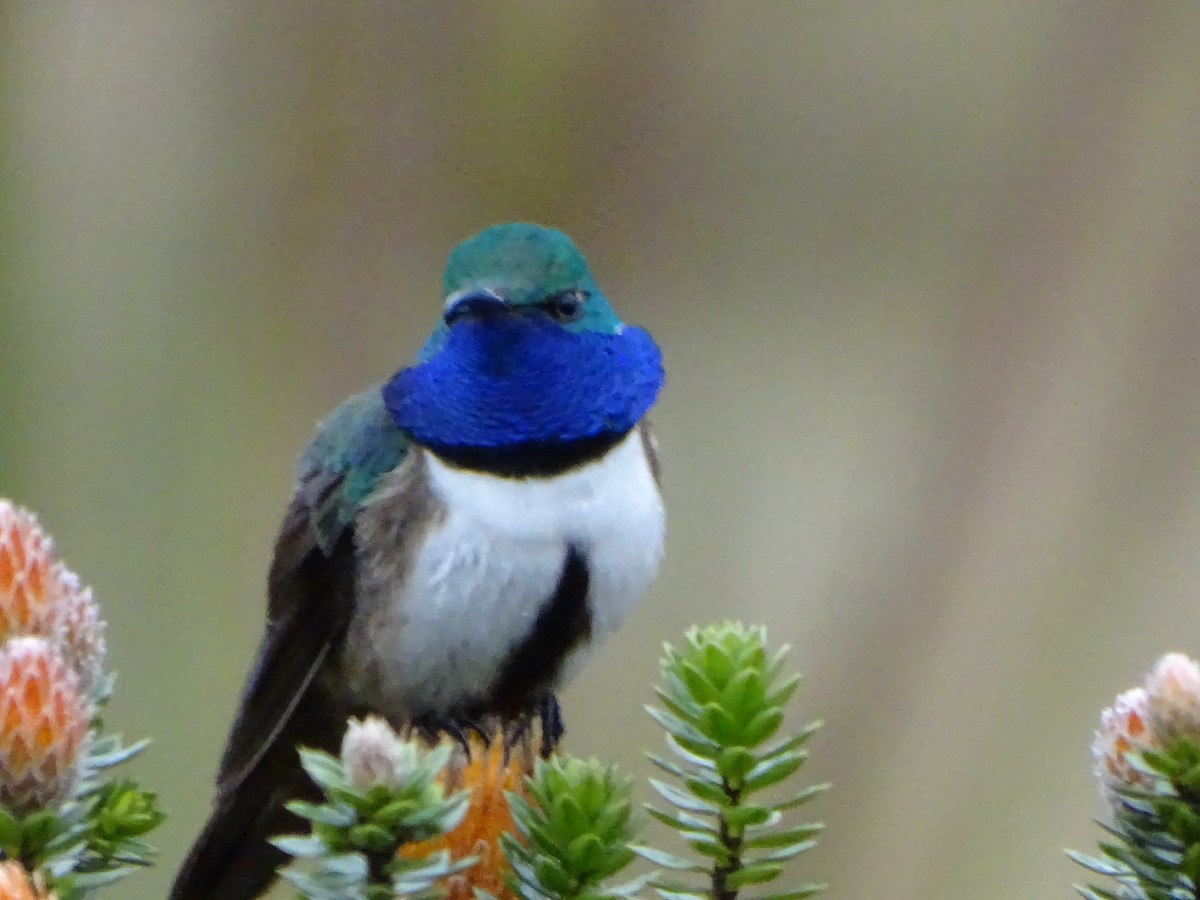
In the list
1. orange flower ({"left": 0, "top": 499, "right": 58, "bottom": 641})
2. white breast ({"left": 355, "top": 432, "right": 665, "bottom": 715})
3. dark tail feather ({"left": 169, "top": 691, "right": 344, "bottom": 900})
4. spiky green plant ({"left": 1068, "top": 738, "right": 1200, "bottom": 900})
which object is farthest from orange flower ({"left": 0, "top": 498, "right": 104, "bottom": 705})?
dark tail feather ({"left": 169, "top": 691, "right": 344, "bottom": 900})

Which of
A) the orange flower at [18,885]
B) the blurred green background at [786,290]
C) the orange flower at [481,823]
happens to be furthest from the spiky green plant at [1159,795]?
the blurred green background at [786,290]

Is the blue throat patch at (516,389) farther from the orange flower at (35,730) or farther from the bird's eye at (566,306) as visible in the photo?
the orange flower at (35,730)

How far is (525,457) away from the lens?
1066 mm

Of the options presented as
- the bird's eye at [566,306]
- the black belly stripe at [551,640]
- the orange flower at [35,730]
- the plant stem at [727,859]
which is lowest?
the black belly stripe at [551,640]

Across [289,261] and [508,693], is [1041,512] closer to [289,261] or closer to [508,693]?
[508,693]

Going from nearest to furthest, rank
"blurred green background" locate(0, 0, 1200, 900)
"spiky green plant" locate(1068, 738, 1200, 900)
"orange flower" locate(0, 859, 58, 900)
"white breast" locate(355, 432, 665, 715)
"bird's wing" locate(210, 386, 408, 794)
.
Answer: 1. "orange flower" locate(0, 859, 58, 900)
2. "spiky green plant" locate(1068, 738, 1200, 900)
3. "white breast" locate(355, 432, 665, 715)
4. "bird's wing" locate(210, 386, 408, 794)
5. "blurred green background" locate(0, 0, 1200, 900)

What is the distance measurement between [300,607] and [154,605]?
96 centimetres

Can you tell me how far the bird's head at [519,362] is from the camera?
1.05m

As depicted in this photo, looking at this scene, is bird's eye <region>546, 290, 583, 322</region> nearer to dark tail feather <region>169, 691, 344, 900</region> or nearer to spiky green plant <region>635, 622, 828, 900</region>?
dark tail feather <region>169, 691, 344, 900</region>

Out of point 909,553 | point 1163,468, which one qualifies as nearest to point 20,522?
point 909,553

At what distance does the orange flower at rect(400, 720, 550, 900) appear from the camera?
0.52 metres

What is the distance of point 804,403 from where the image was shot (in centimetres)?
183

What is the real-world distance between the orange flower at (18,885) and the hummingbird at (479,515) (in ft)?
2.07

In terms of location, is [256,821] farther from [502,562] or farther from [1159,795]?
[1159,795]
